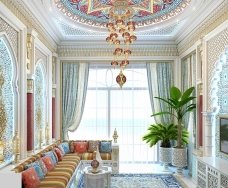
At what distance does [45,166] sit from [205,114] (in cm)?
310

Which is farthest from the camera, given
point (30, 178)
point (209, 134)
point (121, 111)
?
point (121, 111)

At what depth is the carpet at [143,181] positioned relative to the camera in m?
5.75

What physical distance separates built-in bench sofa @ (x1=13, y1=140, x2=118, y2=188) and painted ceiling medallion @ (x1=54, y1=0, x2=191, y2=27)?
9.67ft

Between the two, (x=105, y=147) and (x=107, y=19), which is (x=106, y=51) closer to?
(x=107, y=19)

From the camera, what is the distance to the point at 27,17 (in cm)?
501

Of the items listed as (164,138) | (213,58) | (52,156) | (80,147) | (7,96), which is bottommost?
(80,147)

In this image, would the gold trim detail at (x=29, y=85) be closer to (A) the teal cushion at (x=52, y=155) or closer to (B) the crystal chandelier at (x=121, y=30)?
(A) the teal cushion at (x=52, y=155)

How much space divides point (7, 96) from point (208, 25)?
155 inches

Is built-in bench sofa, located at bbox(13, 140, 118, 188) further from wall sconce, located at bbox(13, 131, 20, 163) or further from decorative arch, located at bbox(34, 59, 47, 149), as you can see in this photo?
decorative arch, located at bbox(34, 59, 47, 149)

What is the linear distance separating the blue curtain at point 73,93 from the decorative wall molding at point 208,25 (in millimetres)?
2882

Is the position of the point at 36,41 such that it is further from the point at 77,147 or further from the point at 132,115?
the point at 132,115

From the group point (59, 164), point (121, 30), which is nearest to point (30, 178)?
point (59, 164)

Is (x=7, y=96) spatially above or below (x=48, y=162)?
above

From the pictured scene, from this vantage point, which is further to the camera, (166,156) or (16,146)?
(166,156)
